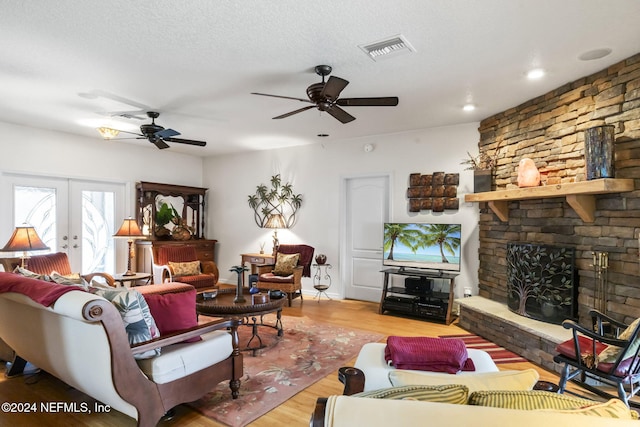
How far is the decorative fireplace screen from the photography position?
3.43 metres

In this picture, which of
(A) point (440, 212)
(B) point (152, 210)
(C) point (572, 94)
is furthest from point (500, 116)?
(B) point (152, 210)

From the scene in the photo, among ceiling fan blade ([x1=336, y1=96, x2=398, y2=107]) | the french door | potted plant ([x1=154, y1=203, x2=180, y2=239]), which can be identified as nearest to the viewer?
ceiling fan blade ([x1=336, y1=96, x2=398, y2=107])

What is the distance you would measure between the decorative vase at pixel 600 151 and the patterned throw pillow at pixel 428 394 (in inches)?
111

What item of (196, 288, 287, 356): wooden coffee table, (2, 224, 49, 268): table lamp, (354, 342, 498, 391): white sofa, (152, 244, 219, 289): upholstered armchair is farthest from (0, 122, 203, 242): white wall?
(354, 342, 498, 391): white sofa

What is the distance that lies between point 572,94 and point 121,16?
3.93 m

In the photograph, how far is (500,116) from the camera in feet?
14.6

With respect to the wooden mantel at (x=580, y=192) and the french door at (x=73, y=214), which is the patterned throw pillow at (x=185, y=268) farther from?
the wooden mantel at (x=580, y=192)

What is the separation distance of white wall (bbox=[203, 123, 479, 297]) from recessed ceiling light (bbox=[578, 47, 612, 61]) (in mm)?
1971

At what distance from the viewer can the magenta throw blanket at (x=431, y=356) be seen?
1.88 m

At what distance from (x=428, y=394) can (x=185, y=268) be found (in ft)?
18.2

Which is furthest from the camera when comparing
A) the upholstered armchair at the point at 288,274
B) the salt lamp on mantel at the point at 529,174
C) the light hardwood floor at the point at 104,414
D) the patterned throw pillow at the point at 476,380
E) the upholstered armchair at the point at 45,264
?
the upholstered armchair at the point at 288,274

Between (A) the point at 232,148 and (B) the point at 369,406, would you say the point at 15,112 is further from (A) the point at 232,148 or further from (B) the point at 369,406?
(B) the point at 369,406

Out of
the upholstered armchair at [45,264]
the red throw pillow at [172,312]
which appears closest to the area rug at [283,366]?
the red throw pillow at [172,312]

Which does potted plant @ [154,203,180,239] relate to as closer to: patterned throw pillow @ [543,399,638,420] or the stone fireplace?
the stone fireplace
